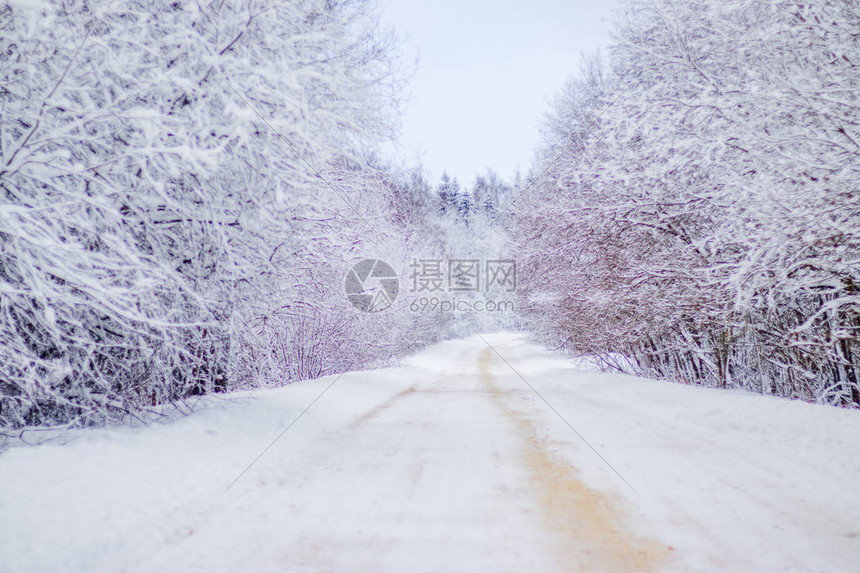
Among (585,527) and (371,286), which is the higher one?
(371,286)

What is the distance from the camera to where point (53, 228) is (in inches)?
176

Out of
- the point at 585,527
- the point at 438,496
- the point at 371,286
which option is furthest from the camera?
the point at 371,286

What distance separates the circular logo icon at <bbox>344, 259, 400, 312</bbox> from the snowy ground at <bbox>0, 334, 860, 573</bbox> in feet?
25.0

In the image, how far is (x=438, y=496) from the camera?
4.34 m

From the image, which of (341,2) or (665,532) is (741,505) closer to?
(665,532)

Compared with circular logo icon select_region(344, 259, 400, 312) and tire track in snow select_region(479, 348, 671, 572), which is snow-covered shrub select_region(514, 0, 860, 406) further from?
circular logo icon select_region(344, 259, 400, 312)

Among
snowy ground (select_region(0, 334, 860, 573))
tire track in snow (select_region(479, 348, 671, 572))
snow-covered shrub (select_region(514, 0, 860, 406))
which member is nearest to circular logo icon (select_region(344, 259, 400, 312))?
snow-covered shrub (select_region(514, 0, 860, 406))

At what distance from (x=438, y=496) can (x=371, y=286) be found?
1242 cm

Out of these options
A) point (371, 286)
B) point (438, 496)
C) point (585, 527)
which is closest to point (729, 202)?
point (585, 527)

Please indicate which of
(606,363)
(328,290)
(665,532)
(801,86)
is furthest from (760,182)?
(606,363)

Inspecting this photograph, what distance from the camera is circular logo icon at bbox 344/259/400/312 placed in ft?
49.2

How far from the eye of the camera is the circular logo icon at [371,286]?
1500cm

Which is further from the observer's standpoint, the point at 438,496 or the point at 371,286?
the point at 371,286

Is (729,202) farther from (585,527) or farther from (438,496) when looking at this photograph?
(438,496)
